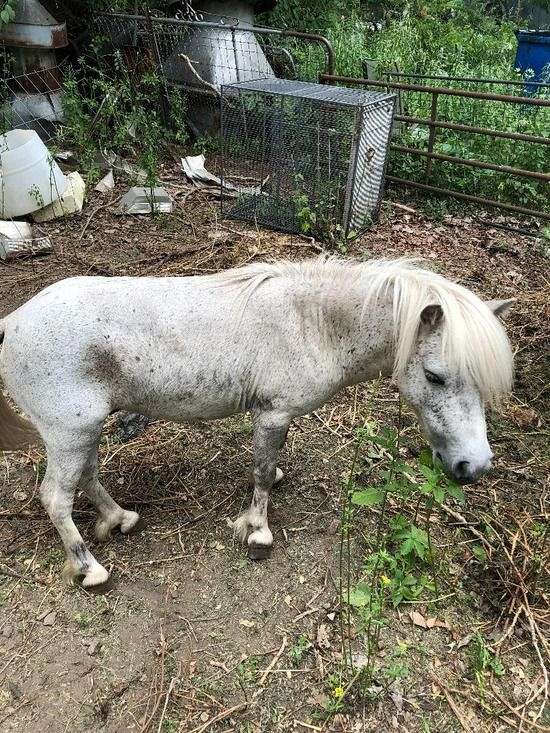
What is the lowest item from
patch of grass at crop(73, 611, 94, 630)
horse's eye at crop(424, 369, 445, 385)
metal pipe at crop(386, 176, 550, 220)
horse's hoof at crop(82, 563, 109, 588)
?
patch of grass at crop(73, 611, 94, 630)

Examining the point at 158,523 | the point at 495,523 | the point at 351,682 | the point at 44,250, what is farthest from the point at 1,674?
the point at 44,250

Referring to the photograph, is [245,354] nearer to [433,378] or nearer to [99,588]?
[433,378]

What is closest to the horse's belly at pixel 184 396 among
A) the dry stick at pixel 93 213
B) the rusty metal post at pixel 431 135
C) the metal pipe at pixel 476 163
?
the dry stick at pixel 93 213

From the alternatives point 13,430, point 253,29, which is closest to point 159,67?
point 253,29

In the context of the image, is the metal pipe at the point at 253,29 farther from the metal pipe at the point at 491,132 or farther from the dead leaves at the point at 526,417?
the dead leaves at the point at 526,417

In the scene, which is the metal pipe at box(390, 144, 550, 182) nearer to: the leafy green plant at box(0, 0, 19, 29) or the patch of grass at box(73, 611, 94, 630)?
the leafy green plant at box(0, 0, 19, 29)

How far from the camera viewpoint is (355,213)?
6137mm

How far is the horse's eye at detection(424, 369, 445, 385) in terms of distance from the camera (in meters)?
2.38

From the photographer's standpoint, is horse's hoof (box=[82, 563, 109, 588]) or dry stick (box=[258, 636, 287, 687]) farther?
horse's hoof (box=[82, 563, 109, 588])

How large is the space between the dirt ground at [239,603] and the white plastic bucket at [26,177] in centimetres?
358

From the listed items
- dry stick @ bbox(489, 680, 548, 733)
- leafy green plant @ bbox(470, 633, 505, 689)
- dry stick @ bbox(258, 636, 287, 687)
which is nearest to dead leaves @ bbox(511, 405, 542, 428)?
leafy green plant @ bbox(470, 633, 505, 689)

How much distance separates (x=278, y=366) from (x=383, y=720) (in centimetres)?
154

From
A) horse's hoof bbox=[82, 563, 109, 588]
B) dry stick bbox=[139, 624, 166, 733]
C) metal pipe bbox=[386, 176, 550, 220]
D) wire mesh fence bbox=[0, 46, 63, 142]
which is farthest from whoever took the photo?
wire mesh fence bbox=[0, 46, 63, 142]

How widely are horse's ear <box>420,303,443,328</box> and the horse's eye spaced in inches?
8.0
